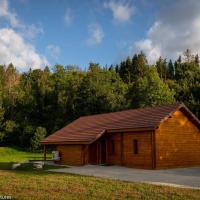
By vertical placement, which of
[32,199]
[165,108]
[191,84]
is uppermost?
[191,84]

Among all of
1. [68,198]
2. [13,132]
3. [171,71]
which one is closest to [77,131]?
[68,198]

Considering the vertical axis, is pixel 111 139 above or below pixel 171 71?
below

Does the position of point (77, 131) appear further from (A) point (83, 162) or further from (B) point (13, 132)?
(B) point (13, 132)

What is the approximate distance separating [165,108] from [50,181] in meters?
12.5

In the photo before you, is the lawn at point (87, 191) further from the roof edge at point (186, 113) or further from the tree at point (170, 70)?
the tree at point (170, 70)

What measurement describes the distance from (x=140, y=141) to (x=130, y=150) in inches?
46.8

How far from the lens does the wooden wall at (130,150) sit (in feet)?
78.9

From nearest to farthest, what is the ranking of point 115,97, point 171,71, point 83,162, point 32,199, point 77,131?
point 32,199 < point 83,162 < point 77,131 < point 115,97 < point 171,71

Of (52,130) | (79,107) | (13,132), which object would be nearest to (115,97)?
(79,107)

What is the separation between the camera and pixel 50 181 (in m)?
15.9

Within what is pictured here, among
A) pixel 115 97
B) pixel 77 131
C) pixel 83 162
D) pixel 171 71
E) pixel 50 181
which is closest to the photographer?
pixel 50 181

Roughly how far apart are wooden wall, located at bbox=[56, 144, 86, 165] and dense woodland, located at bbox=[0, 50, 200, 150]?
2151cm

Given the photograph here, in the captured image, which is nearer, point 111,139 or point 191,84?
point 111,139

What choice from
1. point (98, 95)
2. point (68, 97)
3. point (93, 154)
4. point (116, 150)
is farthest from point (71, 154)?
point (68, 97)
